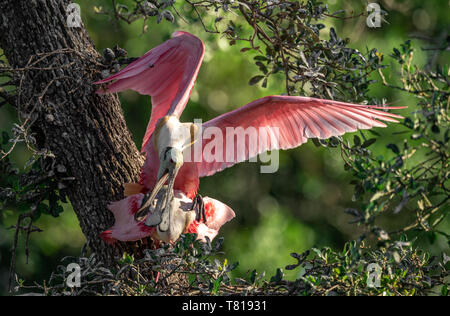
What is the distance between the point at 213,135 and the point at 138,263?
0.71 m

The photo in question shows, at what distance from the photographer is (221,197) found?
7371 millimetres

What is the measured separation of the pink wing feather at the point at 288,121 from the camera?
8.67ft

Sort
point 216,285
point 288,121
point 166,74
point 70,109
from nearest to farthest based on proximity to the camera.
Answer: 1. point 216,285
2. point 70,109
3. point 288,121
4. point 166,74

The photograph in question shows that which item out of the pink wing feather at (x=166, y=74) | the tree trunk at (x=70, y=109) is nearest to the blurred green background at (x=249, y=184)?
the pink wing feather at (x=166, y=74)

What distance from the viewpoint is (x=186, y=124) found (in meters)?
2.73

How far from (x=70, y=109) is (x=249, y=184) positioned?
16.5ft

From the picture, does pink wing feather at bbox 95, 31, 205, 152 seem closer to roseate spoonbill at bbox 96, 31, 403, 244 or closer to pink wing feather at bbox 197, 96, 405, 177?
roseate spoonbill at bbox 96, 31, 403, 244

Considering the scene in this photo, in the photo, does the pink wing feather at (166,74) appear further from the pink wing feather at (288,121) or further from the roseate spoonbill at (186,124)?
the pink wing feather at (288,121)

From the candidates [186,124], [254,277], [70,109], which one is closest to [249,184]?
[186,124]

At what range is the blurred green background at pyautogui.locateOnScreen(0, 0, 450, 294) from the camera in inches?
274

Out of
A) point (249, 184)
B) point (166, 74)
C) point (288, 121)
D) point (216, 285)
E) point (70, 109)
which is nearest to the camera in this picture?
point (216, 285)

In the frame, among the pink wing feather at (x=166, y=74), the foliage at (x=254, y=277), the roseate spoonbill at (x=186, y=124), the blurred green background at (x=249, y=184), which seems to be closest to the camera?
the foliage at (x=254, y=277)

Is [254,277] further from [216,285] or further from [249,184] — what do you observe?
[249,184]

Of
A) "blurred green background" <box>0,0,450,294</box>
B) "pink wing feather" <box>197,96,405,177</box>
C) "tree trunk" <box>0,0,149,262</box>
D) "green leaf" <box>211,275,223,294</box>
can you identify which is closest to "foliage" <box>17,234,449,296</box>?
"green leaf" <box>211,275,223,294</box>
